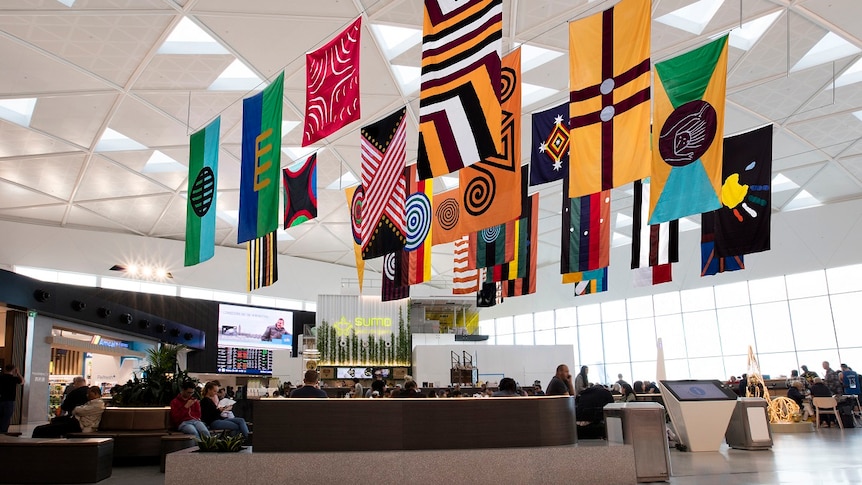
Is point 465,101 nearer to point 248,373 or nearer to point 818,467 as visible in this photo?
point 818,467

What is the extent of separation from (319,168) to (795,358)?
20515 millimetres

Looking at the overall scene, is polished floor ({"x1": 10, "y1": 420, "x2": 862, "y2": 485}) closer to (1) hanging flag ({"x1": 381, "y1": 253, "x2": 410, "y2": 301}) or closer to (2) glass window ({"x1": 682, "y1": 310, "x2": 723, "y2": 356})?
(1) hanging flag ({"x1": 381, "y1": 253, "x2": 410, "y2": 301})

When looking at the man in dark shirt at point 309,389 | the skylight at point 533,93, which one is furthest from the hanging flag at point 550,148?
the skylight at point 533,93

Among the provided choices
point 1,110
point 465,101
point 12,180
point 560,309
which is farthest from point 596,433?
point 560,309

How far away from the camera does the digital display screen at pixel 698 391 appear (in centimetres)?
1159

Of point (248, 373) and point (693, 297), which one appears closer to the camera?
point (693, 297)

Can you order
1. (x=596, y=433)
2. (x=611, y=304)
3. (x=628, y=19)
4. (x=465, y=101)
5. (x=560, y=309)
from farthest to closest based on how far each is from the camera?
(x=560, y=309), (x=611, y=304), (x=596, y=433), (x=628, y=19), (x=465, y=101)

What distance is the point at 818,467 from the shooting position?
8820 millimetres

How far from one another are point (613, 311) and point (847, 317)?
10.6m

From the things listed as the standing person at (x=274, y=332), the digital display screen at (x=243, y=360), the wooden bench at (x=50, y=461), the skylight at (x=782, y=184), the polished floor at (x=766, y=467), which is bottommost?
the polished floor at (x=766, y=467)

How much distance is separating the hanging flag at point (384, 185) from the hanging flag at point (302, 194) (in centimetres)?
247

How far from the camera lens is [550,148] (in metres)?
12.3

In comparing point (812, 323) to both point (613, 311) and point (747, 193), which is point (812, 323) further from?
point (747, 193)

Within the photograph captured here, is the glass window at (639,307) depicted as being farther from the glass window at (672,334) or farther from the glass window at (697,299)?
the glass window at (697,299)
